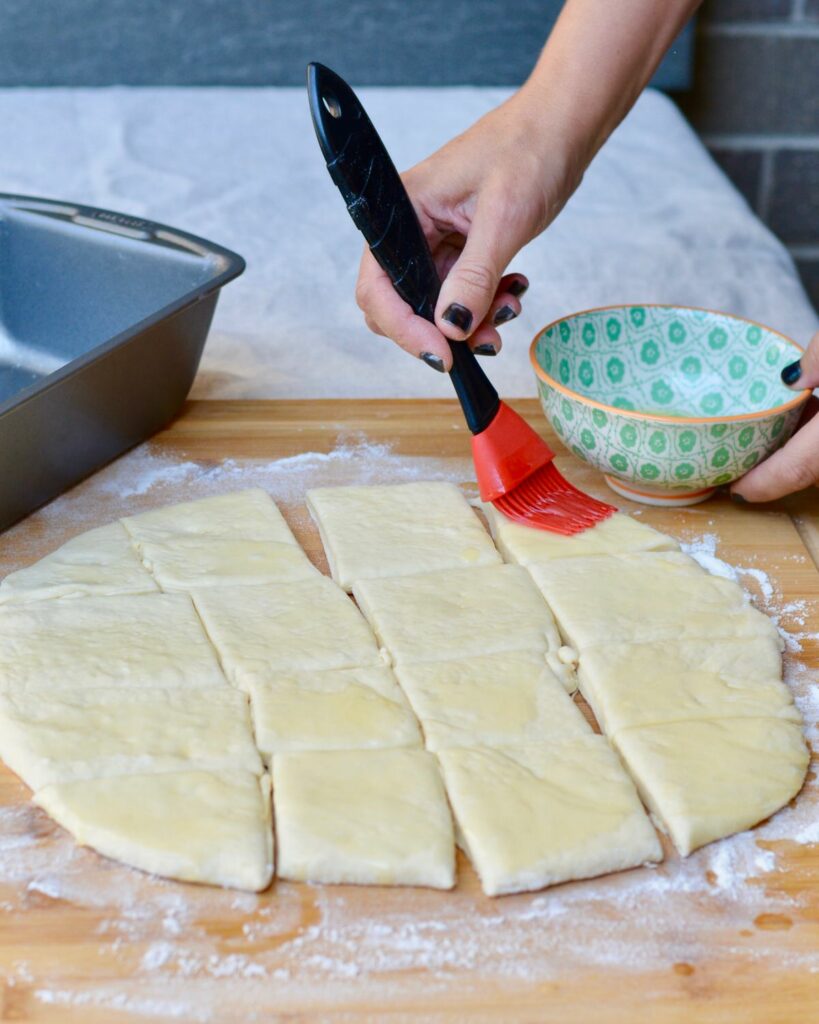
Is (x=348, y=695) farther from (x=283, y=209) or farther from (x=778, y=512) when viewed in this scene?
(x=283, y=209)

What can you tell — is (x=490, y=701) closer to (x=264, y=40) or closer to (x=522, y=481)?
(x=522, y=481)

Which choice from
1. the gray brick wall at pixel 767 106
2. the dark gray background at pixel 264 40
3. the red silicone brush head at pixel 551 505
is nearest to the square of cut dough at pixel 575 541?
the red silicone brush head at pixel 551 505

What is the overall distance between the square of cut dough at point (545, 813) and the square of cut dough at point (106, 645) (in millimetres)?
278

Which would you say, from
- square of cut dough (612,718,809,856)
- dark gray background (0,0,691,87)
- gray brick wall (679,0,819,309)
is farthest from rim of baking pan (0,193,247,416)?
gray brick wall (679,0,819,309)

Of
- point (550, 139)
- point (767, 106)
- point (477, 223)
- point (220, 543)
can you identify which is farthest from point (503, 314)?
point (767, 106)

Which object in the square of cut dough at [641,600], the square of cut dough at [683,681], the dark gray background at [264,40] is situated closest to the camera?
the square of cut dough at [683,681]

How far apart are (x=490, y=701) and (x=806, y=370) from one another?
59 centimetres

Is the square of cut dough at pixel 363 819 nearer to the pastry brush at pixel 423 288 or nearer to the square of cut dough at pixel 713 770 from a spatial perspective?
the square of cut dough at pixel 713 770

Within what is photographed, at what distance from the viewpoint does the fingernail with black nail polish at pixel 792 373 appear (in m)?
1.41

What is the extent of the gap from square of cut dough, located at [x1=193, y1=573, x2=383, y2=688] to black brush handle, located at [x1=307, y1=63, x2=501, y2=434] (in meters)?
0.29

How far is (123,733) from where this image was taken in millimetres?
1060

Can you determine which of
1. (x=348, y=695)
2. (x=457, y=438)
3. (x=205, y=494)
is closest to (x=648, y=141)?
(x=457, y=438)

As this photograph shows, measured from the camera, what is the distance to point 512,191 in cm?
145

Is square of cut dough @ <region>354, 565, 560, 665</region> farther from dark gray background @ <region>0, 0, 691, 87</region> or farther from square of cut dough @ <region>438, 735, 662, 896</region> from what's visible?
dark gray background @ <region>0, 0, 691, 87</region>
